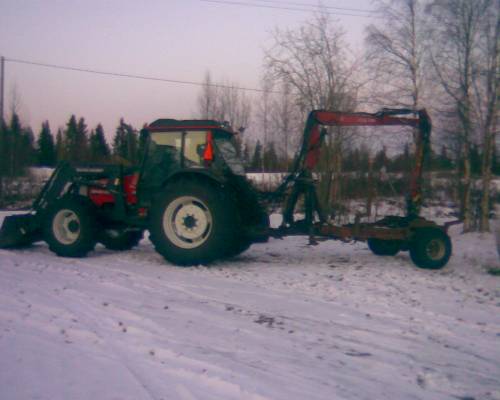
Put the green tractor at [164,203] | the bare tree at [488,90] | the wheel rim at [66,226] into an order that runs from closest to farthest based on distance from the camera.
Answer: the green tractor at [164,203]
the wheel rim at [66,226]
the bare tree at [488,90]

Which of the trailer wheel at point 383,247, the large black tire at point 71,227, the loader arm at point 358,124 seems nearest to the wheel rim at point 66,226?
the large black tire at point 71,227

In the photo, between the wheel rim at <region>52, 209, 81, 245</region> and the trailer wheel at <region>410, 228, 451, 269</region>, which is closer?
the trailer wheel at <region>410, 228, 451, 269</region>

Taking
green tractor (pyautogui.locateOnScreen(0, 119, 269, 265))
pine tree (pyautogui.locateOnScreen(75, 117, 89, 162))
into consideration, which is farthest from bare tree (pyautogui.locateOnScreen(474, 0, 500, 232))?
pine tree (pyautogui.locateOnScreen(75, 117, 89, 162))

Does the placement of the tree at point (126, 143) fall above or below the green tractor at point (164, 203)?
above

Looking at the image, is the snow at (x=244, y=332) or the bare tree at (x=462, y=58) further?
the bare tree at (x=462, y=58)

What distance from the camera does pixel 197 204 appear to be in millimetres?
9438

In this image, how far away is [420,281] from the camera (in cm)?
827

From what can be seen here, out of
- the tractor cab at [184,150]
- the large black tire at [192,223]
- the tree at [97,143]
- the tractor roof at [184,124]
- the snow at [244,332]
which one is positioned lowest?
the snow at [244,332]

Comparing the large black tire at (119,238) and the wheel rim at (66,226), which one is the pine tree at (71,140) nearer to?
the large black tire at (119,238)

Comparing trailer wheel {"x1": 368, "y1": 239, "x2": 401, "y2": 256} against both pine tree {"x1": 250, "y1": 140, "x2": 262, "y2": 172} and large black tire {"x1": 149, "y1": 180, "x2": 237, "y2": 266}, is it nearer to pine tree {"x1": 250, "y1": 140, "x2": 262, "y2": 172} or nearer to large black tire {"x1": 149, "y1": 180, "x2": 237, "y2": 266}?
large black tire {"x1": 149, "y1": 180, "x2": 237, "y2": 266}

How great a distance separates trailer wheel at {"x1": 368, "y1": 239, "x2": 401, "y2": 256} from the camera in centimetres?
1088

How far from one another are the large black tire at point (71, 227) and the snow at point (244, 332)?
87 cm

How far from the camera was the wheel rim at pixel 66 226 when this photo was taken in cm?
1024

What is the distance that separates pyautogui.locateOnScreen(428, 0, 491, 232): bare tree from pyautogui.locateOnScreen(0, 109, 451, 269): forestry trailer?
8111mm
